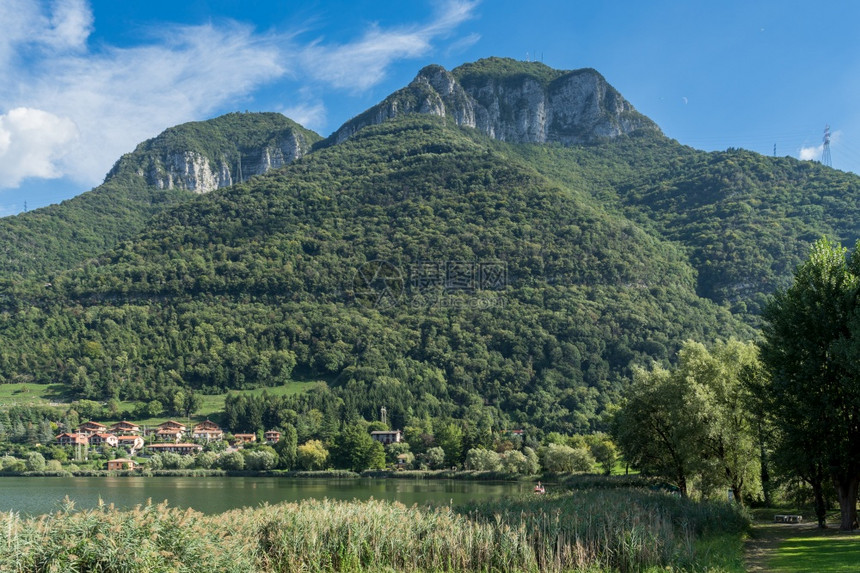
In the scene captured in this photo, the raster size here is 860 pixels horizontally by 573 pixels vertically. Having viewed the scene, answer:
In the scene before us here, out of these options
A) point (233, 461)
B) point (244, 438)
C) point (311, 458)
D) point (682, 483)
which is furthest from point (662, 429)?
point (244, 438)

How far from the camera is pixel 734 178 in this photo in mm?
195375

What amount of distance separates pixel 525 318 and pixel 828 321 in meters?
128

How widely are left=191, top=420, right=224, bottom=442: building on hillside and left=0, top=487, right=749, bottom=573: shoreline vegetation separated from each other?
4200 inches

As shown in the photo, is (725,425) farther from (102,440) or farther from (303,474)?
(102,440)

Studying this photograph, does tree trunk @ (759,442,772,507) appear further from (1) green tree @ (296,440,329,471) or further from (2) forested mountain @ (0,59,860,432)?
(2) forested mountain @ (0,59,860,432)

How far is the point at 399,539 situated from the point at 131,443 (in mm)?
112297

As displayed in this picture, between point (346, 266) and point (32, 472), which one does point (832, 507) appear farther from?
point (346, 266)

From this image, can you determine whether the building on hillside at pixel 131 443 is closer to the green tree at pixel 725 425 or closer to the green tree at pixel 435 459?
the green tree at pixel 435 459

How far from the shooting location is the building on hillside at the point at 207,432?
118850 millimetres

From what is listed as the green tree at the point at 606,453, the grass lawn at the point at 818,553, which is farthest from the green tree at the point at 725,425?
the green tree at the point at 606,453

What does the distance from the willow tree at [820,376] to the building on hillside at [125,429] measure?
119m

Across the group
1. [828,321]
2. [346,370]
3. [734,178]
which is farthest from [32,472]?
[734,178]

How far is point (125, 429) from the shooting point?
12144 centimetres

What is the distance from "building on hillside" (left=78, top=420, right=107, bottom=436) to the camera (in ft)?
381
